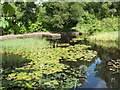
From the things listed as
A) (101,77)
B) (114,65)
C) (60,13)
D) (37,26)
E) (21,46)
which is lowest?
(101,77)

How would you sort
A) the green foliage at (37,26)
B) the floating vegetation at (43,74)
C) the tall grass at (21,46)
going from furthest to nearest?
the green foliage at (37,26) < the tall grass at (21,46) < the floating vegetation at (43,74)

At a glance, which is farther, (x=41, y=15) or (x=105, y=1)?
(x=105, y=1)

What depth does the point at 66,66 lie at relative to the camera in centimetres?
557

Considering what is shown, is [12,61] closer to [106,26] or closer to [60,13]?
[60,13]

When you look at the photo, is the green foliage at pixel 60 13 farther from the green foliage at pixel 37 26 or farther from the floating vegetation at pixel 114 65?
the floating vegetation at pixel 114 65

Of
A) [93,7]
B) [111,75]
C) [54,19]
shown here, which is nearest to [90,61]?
[111,75]

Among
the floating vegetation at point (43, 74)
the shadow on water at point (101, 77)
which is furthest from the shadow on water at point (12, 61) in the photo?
the shadow on water at point (101, 77)

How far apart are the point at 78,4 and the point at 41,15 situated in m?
3.09

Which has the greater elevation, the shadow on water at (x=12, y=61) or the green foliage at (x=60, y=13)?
the green foliage at (x=60, y=13)

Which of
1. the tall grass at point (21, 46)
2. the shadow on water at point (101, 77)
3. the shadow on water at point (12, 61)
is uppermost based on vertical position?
the tall grass at point (21, 46)

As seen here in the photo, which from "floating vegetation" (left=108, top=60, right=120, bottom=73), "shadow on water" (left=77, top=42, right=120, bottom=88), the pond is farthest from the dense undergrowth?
"shadow on water" (left=77, top=42, right=120, bottom=88)

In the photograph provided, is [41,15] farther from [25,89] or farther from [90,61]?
[25,89]

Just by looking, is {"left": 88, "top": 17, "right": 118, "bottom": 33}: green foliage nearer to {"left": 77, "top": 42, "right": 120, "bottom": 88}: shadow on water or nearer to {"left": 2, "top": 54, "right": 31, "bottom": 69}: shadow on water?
{"left": 77, "top": 42, "right": 120, "bottom": 88}: shadow on water

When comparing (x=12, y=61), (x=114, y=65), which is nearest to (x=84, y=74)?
(x=114, y=65)
